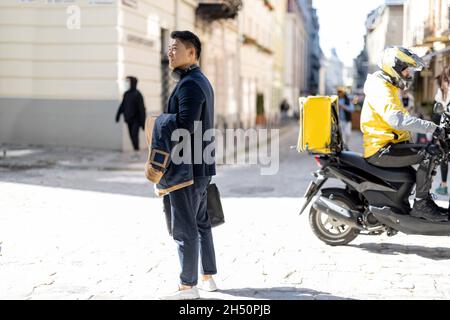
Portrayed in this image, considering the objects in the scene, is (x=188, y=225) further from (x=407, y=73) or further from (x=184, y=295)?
(x=407, y=73)

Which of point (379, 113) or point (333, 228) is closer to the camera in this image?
point (379, 113)

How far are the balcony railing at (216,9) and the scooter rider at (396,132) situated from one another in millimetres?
18464

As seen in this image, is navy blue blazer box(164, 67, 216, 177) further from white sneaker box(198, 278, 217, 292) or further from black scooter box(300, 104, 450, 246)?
black scooter box(300, 104, 450, 246)

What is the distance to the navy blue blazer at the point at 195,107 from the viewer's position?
4148mm

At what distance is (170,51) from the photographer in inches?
169

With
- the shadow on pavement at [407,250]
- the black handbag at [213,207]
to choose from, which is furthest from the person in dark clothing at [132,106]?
the black handbag at [213,207]

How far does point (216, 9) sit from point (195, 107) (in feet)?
66.6

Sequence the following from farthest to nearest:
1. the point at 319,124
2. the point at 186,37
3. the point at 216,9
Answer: the point at 216,9 → the point at 319,124 → the point at 186,37

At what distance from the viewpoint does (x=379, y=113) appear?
5.55 m

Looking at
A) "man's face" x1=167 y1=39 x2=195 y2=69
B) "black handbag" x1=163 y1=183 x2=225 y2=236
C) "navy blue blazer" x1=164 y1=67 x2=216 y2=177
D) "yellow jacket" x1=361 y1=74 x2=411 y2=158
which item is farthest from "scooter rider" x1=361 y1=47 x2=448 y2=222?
"man's face" x1=167 y1=39 x2=195 y2=69

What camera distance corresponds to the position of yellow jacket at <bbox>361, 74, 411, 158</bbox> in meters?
5.51

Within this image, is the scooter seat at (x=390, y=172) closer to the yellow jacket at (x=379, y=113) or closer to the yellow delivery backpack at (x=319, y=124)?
the yellow jacket at (x=379, y=113)

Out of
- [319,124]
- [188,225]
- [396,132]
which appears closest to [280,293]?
[188,225]
